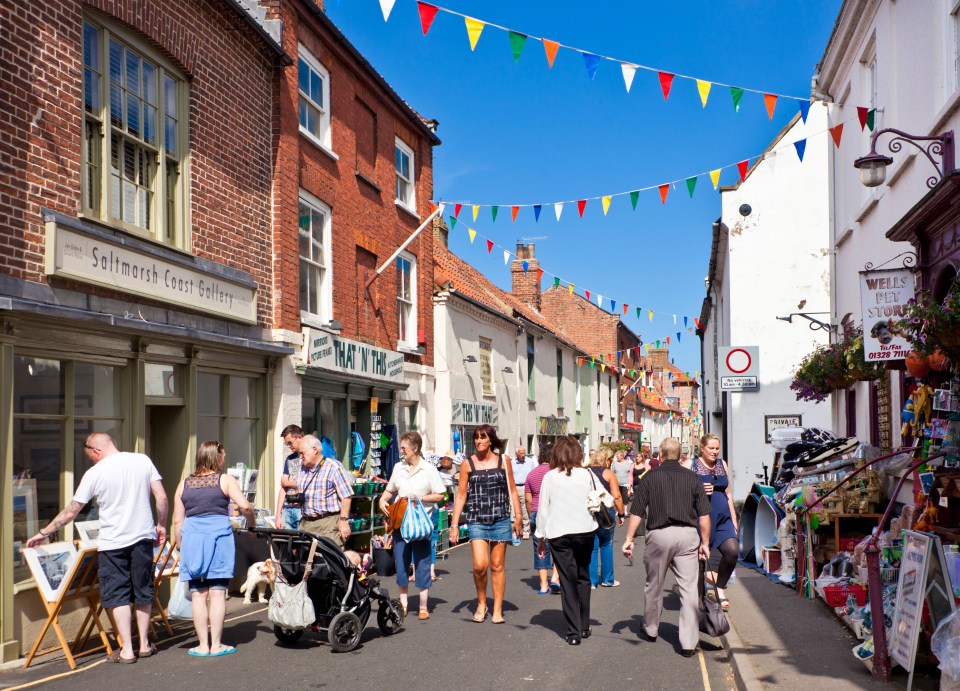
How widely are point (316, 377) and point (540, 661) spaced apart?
7.96m

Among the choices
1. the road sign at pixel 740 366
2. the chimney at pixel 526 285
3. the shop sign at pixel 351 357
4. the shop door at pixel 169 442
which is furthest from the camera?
the chimney at pixel 526 285

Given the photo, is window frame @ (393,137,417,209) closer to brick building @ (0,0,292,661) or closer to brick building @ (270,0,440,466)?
brick building @ (270,0,440,466)

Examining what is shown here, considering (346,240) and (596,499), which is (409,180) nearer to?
(346,240)

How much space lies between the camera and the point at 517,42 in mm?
10625

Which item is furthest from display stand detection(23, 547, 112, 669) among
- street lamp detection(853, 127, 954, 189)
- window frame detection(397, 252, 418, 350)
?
window frame detection(397, 252, 418, 350)

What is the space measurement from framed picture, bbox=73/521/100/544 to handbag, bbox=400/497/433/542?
275 cm

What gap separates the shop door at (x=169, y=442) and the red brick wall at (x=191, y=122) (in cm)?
185

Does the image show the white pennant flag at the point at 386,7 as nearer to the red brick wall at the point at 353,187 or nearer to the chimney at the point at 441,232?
the red brick wall at the point at 353,187

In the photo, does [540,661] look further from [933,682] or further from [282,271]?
[282,271]

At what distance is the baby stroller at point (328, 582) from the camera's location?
7.87 meters

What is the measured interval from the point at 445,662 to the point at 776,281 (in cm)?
1737

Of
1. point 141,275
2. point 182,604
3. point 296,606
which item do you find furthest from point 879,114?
point 182,604

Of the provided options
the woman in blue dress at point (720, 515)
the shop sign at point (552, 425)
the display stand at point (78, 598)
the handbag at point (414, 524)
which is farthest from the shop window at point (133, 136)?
the shop sign at point (552, 425)

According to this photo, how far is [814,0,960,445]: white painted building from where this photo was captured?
9281 millimetres
